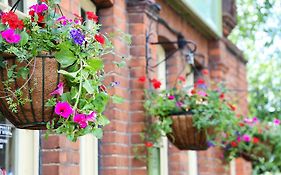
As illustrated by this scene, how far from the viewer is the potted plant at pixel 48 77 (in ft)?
9.49

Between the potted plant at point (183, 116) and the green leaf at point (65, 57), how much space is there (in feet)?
7.86

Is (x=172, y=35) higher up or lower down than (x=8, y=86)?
higher up

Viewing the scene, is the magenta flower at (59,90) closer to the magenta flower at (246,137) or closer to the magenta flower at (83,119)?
the magenta flower at (83,119)

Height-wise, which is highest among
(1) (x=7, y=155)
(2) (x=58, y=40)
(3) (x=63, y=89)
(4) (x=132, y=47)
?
(4) (x=132, y=47)

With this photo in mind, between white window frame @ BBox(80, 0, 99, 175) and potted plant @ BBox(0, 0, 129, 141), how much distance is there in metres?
1.66

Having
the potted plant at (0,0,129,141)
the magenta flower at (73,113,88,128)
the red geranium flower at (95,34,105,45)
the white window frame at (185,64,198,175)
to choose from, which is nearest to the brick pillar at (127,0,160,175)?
the white window frame at (185,64,198,175)

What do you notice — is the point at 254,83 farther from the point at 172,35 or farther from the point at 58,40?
the point at 58,40

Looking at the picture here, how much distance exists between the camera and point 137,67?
5453 mm

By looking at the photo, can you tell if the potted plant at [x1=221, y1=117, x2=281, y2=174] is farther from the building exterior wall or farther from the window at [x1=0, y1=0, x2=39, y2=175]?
the window at [x1=0, y1=0, x2=39, y2=175]

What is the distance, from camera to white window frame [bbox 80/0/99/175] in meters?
4.69

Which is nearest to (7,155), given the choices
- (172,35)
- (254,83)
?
(172,35)

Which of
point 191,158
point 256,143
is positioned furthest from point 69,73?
point 256,143

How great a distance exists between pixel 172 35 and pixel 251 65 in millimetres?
9965

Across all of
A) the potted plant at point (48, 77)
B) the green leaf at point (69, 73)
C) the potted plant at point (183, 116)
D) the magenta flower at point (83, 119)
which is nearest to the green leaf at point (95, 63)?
the potted plant at point (48, 77)
